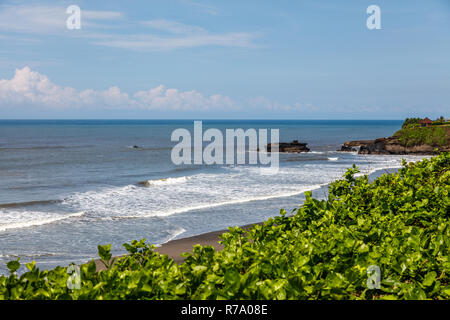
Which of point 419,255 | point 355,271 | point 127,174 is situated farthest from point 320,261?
point 127,174

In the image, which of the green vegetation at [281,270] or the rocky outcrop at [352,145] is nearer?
the green vegetation at [281,270]

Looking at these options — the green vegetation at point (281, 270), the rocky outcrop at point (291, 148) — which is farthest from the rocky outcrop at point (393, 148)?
the green vegetation at point (281, 270)

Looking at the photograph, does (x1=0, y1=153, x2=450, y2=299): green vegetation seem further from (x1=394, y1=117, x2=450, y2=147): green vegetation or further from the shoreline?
(x1=394, y1=117, x2=450, y2=147): green vegetation

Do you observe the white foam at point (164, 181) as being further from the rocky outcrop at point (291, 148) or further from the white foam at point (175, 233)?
the rocky outcrop at point (291, 148)

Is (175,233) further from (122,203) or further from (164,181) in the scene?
(164,181)

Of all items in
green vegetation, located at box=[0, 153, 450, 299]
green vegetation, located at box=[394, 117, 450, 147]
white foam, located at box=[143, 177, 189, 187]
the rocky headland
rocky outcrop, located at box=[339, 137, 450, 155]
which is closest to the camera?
green vegetation, located at box=[0, 153, 450, 299]

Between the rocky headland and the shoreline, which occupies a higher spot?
the rocky headland

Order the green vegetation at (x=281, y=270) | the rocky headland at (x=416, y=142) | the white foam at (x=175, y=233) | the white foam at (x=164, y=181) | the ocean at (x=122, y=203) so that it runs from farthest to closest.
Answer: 1. the rocky headland at (x=416, y=142)
2. the white foam at (x=164, y=181)
3. the white foam at (x=175, y=233)
4. the ocean at (x=122, y=203)
5. the green vegetation at (x=281, y=270)

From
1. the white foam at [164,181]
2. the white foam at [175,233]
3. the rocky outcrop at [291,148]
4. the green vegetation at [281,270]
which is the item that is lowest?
the white foam at [175,233]

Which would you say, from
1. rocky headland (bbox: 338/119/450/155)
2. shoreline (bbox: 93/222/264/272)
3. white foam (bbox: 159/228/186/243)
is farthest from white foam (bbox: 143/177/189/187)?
rocky headland (bbox: 338/119/450/155)

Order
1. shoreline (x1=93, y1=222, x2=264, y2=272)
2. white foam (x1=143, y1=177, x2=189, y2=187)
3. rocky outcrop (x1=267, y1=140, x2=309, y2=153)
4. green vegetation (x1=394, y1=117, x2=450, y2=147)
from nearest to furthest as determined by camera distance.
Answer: shoreline (x1=93, y1=222, x2=264, y2=272)
white foam (x1=143, y1=177, x2=189, y2=187)
green vegetation (x1=394, y1=117, x2=450, y2=147)
rocky outcrop (x1=267, y1=140, x2=309, y2=153)

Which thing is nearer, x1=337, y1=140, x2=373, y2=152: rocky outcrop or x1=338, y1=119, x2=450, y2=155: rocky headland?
x1=338, y1=119, x2=450, y2=155: rocky headland
